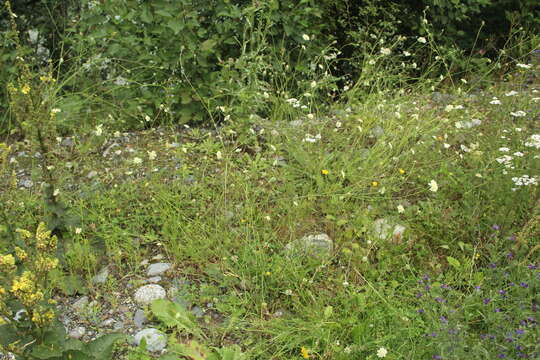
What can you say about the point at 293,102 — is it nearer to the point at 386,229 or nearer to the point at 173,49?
the point at 173,49

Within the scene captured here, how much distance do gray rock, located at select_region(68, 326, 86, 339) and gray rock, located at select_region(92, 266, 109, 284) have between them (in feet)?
0.97

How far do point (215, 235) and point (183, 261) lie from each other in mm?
237

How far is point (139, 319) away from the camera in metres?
2.44

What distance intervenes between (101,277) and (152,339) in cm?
54

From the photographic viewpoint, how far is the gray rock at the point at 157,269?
2.70 m

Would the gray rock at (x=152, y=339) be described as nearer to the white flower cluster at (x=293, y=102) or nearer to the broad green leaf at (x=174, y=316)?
the broad green leaf at (x=174, y=316)

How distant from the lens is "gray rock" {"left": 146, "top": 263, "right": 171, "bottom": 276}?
270 centimetres

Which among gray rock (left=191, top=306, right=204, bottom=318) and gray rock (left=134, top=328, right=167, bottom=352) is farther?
gray rock (left=191, top=306, right=204, bottom=318)

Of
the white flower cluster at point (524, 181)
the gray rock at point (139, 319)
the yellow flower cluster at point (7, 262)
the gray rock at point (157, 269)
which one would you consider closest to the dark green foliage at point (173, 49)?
the gray rock at point (157, 269)

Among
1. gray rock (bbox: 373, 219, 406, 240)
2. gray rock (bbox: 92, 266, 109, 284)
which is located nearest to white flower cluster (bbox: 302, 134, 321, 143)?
gray rock (bbox: 373, 219, 406, 240)

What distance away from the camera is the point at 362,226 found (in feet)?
9.31

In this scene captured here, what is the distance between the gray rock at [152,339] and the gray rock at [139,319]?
0.07 metres

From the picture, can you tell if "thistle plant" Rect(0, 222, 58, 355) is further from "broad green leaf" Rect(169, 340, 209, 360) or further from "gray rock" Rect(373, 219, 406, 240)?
"gray rock" Rect(373, 219, 406, 240)

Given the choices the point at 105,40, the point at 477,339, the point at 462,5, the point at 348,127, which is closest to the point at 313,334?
the point at 477,339
